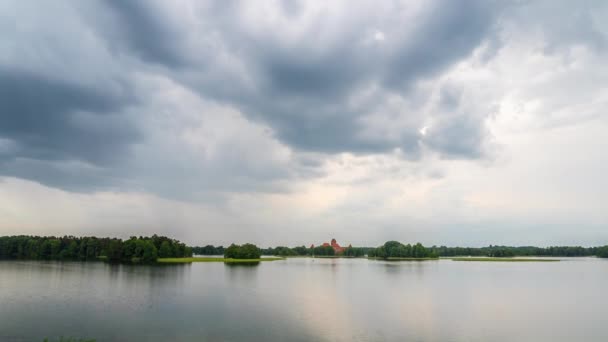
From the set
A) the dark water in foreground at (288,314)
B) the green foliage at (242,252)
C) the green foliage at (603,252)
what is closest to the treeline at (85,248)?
the green foliage at (242,252)

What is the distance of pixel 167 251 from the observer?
12431 cm

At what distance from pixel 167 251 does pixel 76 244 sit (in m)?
39.9

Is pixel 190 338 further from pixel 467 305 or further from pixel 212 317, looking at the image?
pixel 467 305

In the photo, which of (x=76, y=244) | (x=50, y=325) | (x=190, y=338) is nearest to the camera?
(x=190, y=338)

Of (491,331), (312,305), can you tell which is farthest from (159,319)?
(491,331)

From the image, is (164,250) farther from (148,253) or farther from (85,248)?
(85,248)

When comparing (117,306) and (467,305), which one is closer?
(117,306)

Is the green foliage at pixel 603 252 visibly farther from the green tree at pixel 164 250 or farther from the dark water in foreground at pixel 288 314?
the green tree at pixel 164 250

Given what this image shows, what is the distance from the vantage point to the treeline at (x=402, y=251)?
171125 mm

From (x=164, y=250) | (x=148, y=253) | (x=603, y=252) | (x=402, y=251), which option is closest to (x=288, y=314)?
(x=148, y=253)

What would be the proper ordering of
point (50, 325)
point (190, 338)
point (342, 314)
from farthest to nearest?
point (342, 314), point (50, 325), point (190, 338)

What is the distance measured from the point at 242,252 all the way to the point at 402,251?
256 ft

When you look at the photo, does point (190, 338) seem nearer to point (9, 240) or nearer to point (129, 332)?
point (129, 332)

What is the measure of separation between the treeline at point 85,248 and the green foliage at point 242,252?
17.3 m
